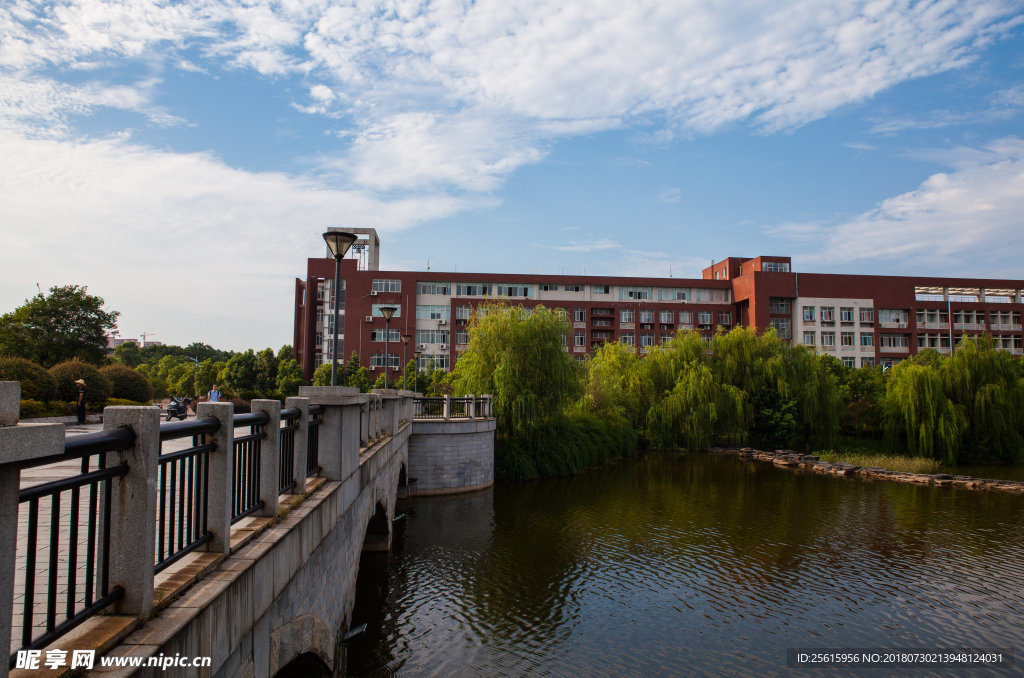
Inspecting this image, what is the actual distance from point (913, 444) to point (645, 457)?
13.3 meters

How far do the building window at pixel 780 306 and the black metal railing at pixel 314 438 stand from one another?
56.7 metres

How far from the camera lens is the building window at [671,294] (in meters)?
60.1

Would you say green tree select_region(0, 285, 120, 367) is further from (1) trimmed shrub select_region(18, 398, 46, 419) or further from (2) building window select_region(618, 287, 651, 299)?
(2) building window select_region(618, 287, 651, 299)

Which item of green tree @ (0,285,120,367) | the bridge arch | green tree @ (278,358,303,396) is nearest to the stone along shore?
the bridge arch

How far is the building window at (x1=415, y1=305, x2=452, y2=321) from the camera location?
55562 millimetres

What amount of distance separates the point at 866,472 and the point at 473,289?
36.4m

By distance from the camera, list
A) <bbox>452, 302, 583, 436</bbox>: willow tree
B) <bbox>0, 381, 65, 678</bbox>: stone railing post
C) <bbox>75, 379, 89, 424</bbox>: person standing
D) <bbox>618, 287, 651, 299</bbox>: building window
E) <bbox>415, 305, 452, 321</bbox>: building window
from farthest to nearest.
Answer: <bbox>618, 287, 651, 299</bbox>: building window
<bbox>415, 305, 452, 321</bbox>: building window
<bbox>452, 302, 583, 436</bbox>: willow tree
<bbox>75, 379, 89, 424</bbox>: person standing
<bbox>0, 381, 65, 678</bbox>: stone railing post

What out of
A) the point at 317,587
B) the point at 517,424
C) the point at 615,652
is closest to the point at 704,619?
the point at 615,652

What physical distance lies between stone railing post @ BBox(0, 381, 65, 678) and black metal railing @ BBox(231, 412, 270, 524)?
6.37 ft

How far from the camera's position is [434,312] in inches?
2196

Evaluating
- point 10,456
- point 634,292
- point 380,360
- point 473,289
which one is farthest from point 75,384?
point 634,292

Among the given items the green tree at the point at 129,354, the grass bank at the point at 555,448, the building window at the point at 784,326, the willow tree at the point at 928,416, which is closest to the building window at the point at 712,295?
the building window at the point at 784,326

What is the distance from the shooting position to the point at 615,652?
31.2 feet

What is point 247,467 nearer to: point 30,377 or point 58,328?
point 30,377
